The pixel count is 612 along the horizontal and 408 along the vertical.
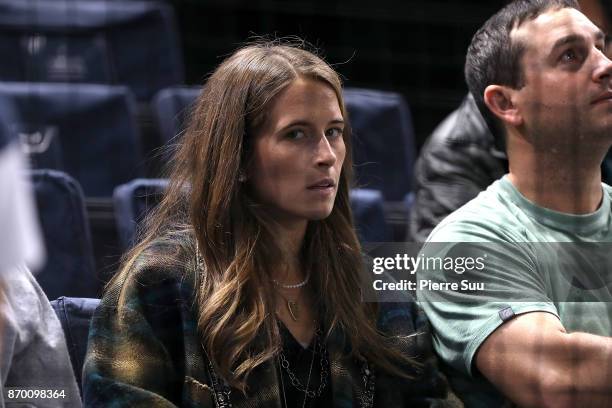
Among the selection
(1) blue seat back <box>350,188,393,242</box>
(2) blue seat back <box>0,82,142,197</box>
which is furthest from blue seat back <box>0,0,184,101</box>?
(1) blue seat back <box>350,188,393,242</box>

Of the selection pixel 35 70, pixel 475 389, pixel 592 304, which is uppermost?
pixel 35 70

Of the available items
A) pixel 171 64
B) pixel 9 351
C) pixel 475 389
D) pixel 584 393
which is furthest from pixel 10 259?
pixel 171 64

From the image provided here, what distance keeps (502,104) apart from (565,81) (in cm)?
11

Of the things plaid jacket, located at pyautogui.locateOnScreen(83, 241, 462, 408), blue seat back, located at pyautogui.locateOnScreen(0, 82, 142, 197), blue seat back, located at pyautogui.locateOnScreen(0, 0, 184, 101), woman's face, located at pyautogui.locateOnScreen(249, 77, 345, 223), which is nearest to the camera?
plaid jacket, located at pyautogui.locateOnScreen(83, 241, 462, 408)

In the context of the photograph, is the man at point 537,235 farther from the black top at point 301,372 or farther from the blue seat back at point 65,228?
the blue seat back at point 65,228

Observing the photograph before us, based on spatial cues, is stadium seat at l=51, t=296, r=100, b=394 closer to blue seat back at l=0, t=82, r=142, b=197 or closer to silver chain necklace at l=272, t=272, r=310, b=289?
silver chain necklace at l=272, t=272, r=310, b=289

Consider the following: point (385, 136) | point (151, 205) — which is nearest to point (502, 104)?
point (151, 205)

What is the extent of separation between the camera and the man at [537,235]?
54.3 inches

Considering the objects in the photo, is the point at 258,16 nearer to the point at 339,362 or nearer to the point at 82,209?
the point at 82,209

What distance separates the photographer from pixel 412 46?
2.04 meters

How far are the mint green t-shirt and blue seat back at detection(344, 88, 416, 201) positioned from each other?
2.43 ft

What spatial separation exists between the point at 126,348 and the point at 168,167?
38cm

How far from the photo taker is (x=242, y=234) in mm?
1447

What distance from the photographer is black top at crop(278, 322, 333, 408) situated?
141cm
